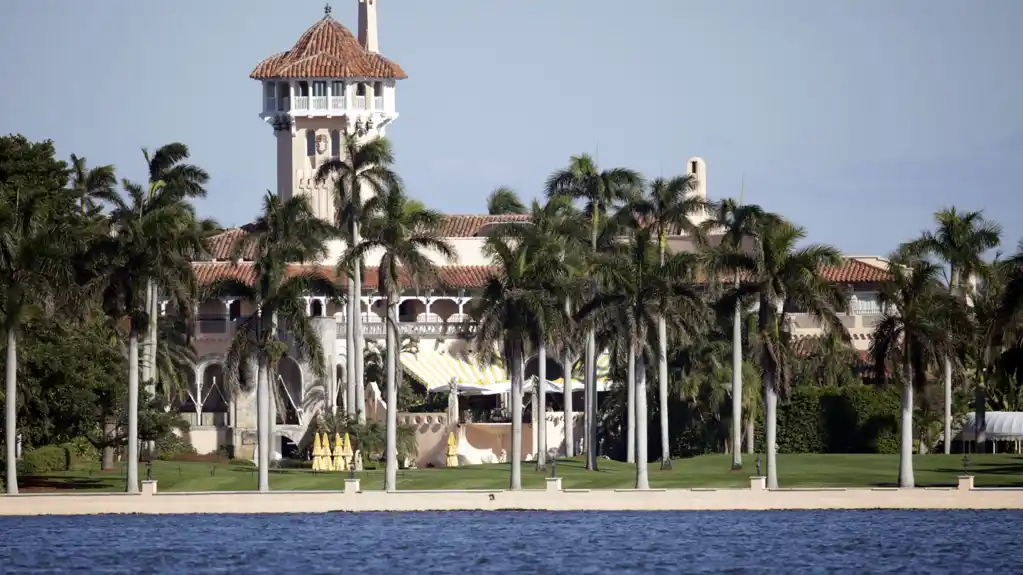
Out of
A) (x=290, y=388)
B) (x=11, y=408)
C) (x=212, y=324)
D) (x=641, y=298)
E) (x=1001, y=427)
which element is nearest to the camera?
(x=11, y=408)

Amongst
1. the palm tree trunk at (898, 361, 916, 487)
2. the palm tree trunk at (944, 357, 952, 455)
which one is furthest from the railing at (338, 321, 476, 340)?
the palm tree trunk at (898, 361, 916, 487)

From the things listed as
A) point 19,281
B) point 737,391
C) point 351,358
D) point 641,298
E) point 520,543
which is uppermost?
point 19,281

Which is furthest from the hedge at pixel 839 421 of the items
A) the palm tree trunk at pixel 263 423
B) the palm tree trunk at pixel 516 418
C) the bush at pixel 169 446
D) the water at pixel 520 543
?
the palm tree trunk at pixel 263 423

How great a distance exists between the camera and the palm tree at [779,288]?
81875 millimetres

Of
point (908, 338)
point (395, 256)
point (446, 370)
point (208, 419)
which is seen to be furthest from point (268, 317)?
point (446, 370)

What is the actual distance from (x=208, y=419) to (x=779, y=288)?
39.1 meters

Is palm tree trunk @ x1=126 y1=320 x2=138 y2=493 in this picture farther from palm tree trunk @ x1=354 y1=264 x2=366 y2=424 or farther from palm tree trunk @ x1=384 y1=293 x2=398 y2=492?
palm tree trunk @ x1=354 y1=264 x2=366 y2=424

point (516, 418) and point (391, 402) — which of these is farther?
point (516, 418)

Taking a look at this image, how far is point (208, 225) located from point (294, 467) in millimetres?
11156

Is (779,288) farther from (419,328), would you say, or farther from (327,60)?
(327,60)

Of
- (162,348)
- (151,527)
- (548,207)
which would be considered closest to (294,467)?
(162,348)

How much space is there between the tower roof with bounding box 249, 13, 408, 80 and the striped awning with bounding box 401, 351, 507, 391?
63.3 feet

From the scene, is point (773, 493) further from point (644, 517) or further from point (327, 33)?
point (327, 33)

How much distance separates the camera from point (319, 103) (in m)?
132
